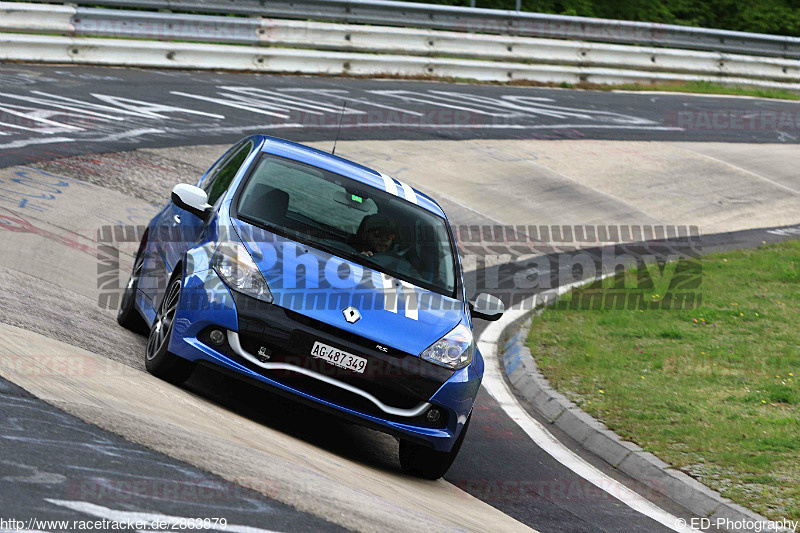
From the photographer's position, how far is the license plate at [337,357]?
19.7 ft

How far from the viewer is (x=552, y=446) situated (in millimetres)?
7824

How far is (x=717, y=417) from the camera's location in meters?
8.01

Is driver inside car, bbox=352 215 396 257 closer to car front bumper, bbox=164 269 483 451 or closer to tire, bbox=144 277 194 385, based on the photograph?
car front bumper, bbox=164 269 483 451

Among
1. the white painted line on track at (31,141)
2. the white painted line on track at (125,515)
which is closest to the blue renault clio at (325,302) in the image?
the white painted line on track at (125,515)

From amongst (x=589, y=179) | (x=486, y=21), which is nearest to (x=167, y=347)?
(x=589, y=179)

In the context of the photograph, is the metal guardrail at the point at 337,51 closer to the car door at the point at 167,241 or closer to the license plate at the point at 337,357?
the car door at the point at 167,241

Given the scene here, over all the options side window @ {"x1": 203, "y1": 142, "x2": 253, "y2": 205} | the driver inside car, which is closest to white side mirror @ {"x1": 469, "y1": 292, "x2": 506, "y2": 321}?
the driver inside car

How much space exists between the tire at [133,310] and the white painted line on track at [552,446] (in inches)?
119

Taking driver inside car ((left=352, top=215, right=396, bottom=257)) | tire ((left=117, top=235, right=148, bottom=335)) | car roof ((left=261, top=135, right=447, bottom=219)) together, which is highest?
car roof ((left=261, top=135, right=447, bottom=219))

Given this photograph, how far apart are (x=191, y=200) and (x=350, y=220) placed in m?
1.10

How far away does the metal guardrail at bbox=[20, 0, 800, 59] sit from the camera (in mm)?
21938

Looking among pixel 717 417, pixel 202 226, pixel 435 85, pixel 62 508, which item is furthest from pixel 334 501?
pixel 435 85

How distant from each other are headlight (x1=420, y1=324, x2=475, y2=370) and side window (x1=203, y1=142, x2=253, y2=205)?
2.04m

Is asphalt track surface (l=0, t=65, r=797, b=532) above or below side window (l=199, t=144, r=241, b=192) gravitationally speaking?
below
